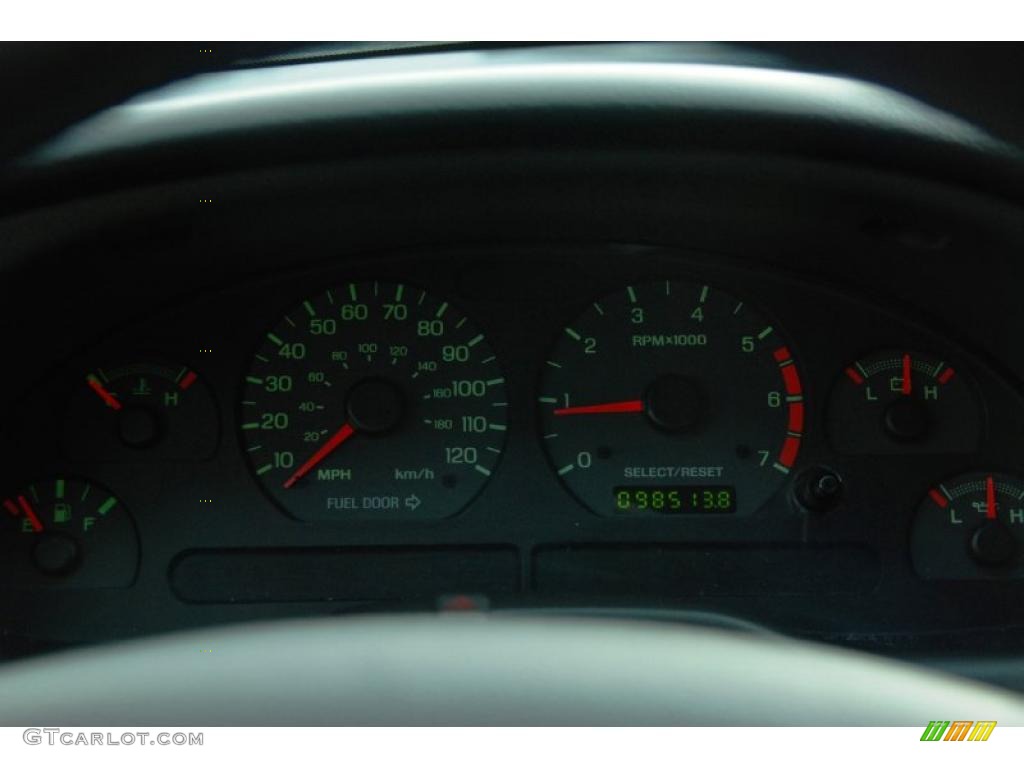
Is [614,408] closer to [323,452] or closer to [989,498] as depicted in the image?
[323,452]

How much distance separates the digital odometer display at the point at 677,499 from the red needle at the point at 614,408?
0.17m

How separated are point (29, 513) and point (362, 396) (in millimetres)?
776

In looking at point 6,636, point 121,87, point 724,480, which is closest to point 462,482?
point 724,480

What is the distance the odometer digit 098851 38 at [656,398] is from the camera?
122 inches

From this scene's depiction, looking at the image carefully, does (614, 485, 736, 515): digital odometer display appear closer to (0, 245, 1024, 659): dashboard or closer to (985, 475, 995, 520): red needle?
(0, 245, 1024, 659): dashboard

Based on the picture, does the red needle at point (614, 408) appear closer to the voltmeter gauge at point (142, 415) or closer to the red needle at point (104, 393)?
the voltmeter gauge at point (142, 415)

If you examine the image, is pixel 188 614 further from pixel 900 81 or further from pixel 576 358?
pixel 900 81

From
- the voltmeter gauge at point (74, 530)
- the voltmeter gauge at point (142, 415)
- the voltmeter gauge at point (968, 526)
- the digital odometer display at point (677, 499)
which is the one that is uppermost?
the voltmeter gauge at point (142, 415)

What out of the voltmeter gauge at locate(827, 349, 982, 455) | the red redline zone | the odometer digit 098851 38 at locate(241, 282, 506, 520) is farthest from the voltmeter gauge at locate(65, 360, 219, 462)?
the voltmeter gauge at locate(827, 349, 982, 455)

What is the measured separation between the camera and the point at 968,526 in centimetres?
308

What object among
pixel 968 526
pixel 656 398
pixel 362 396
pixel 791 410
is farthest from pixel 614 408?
pixel 968 526

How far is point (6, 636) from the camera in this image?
2.98m

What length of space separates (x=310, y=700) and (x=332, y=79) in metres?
1.03

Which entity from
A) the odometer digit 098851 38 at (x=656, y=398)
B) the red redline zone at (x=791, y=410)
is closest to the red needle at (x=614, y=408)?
the odometer digit 098851 38 at (x=656, y=398)
